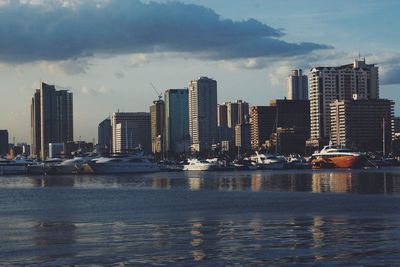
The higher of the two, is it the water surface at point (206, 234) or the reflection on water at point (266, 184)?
the water surface at point (206, 234)

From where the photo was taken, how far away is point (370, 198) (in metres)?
74.7

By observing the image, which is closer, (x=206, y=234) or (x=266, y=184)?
(x=206, y=234)

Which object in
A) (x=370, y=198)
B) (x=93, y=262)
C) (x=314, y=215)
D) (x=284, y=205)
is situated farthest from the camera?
(x=370, y=198)

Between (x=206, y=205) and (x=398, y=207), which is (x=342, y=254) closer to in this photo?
(x=398, y=207)

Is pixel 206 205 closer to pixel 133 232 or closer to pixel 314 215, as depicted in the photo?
pixel 314 215

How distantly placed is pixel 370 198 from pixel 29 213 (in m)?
32.2

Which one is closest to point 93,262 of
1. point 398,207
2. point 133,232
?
point 133,232

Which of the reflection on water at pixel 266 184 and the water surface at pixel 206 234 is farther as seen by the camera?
the reflection on water at pixel 266 184

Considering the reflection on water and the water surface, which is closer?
the water surface

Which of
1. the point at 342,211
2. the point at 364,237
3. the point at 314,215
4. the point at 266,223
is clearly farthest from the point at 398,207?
the point at 364,237

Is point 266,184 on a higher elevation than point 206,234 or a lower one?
lower

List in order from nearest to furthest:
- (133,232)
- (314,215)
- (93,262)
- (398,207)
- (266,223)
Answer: (93,262), (133,232), (266,223), (314,215), (398,207)

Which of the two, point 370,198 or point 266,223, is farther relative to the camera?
point 370,198

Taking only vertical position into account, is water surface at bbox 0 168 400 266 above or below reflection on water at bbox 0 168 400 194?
above
